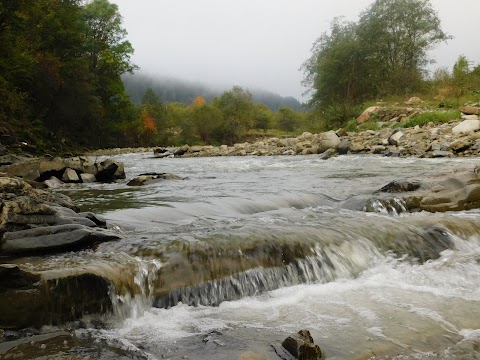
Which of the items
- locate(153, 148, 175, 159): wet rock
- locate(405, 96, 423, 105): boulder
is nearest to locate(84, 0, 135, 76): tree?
locate(153, 148, 175, 159): wet rock

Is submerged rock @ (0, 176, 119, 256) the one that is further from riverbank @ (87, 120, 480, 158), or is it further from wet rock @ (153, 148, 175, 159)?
wet rock @ (153, 148, 175, 159)

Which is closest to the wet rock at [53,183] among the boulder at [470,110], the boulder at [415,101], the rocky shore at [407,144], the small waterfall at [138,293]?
the small waterfall at [138,293]

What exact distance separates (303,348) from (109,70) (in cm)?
4282

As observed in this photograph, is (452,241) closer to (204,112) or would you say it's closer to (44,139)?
(44,139)

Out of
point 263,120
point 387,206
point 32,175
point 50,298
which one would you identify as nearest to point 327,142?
point 387,206

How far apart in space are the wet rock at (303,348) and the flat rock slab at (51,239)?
7.40 feet

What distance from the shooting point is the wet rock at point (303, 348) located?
85.5 inches

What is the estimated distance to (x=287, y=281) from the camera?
11.6 ft

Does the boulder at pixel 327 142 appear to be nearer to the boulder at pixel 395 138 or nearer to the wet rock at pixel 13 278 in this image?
the boulder at pixel 395 138

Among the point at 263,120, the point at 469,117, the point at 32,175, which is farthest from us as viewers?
the point at 263,120

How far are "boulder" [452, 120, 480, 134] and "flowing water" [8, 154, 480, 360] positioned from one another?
36.0ft

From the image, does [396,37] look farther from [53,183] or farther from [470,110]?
[53,183]

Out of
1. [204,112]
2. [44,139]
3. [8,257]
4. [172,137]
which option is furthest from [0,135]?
[204,112]

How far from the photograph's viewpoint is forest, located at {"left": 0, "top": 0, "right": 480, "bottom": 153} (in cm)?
2372
